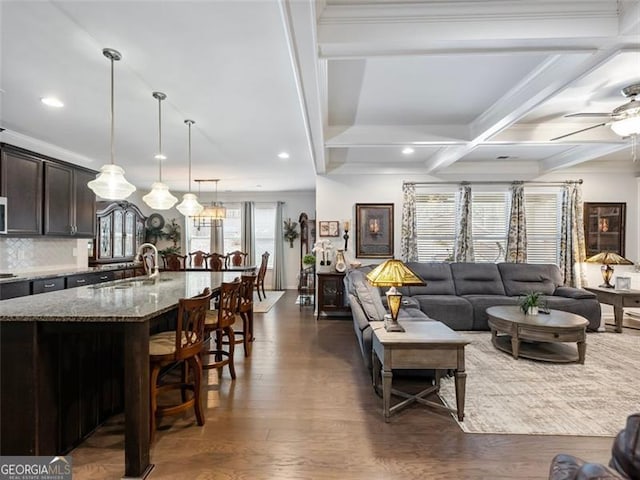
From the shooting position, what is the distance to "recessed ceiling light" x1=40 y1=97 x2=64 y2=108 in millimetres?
3100

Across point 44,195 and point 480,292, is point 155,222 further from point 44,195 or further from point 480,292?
point 480,292

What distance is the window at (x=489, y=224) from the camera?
573 cm

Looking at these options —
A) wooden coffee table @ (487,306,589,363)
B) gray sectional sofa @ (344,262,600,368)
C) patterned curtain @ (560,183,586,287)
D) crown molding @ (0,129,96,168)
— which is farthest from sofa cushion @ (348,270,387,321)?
crown molding @ (0,129,96,168)

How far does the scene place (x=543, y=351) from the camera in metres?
3.80

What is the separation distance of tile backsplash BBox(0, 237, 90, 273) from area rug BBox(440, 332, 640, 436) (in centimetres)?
541

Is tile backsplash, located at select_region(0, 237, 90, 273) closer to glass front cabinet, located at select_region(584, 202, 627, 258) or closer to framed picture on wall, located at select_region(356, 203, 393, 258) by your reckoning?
framed picture on wall, located at select_region(356, 203, 393, 258)

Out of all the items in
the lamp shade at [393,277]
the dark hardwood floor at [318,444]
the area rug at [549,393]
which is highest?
the lamp shade at [393,277]

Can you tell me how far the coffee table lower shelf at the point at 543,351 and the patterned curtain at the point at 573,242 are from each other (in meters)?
2.03

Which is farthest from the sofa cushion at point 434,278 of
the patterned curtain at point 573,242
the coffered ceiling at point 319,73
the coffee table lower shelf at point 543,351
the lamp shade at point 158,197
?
the lamp shade at point 158,197

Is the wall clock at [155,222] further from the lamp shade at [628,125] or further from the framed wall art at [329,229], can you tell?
the lamp shade at [628,125]

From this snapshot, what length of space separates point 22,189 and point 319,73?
13.7 ft

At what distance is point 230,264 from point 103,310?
6652 millimetres

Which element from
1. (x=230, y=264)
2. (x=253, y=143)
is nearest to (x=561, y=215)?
(x=253, y=143)

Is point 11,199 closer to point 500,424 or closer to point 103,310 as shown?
point 103,310
